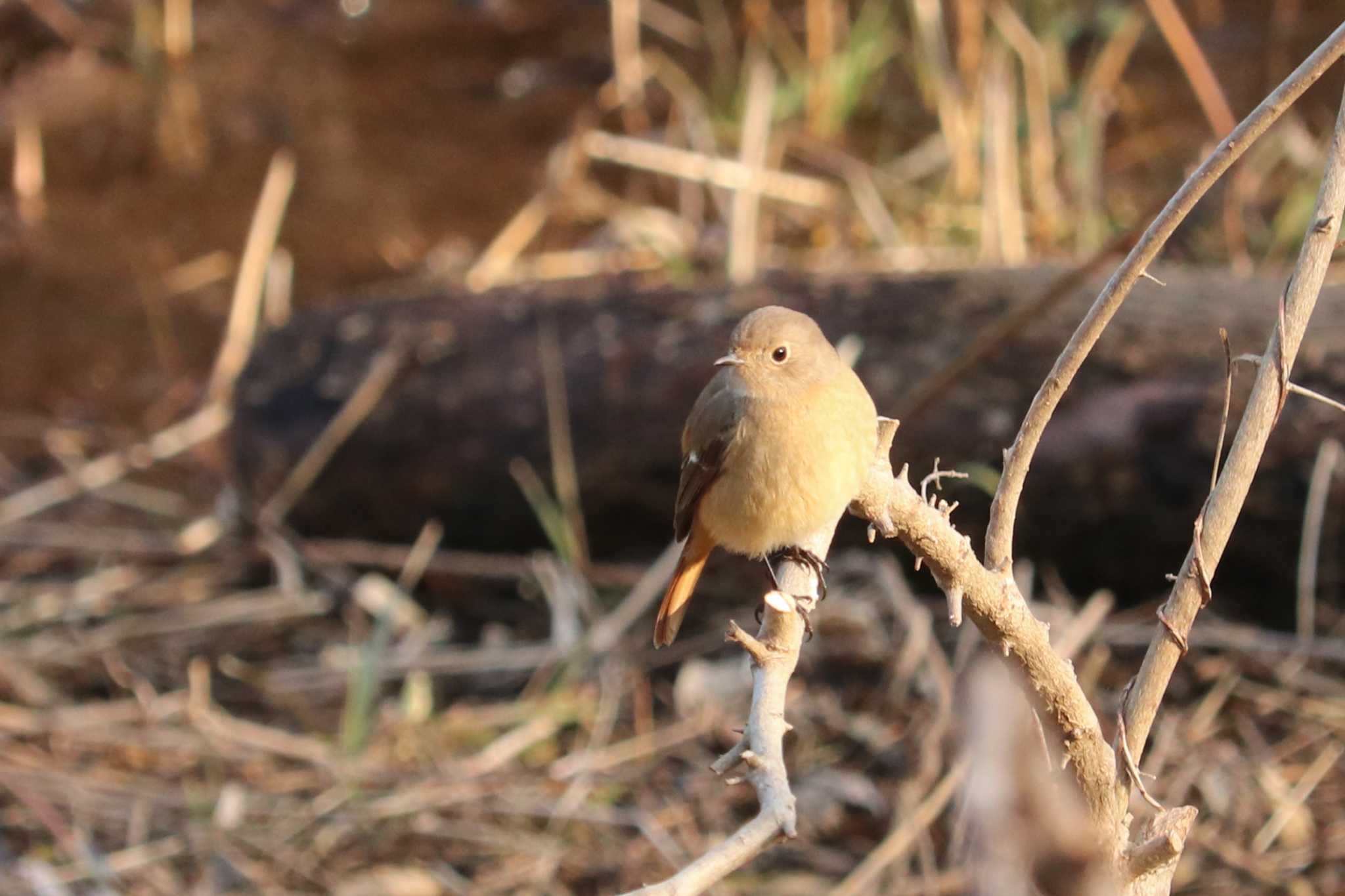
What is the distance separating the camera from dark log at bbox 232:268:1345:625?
4008 mm

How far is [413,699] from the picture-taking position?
14.4 feet

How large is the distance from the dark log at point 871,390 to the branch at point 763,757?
1255mm

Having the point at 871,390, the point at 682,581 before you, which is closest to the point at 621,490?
the point at 871,390

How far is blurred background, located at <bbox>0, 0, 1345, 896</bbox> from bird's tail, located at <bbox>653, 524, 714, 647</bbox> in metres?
0.53

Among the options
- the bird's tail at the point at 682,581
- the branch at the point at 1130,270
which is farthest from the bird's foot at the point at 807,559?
the branch at the point at 1130,270

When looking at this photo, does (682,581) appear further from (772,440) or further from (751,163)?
(751,163)

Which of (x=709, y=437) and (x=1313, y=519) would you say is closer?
(x=709, y=437)

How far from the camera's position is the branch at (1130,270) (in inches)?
62.7

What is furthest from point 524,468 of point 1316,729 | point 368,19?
point 368,19

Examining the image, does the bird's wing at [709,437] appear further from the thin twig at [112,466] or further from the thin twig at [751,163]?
the thin twig at [112,466]

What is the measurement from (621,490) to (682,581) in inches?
66.0

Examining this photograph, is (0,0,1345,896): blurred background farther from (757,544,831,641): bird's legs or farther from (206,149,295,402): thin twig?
(757,544,831,641): bird's legs

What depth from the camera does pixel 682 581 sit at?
300 centimetres

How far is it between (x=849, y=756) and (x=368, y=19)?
22.8 feet
